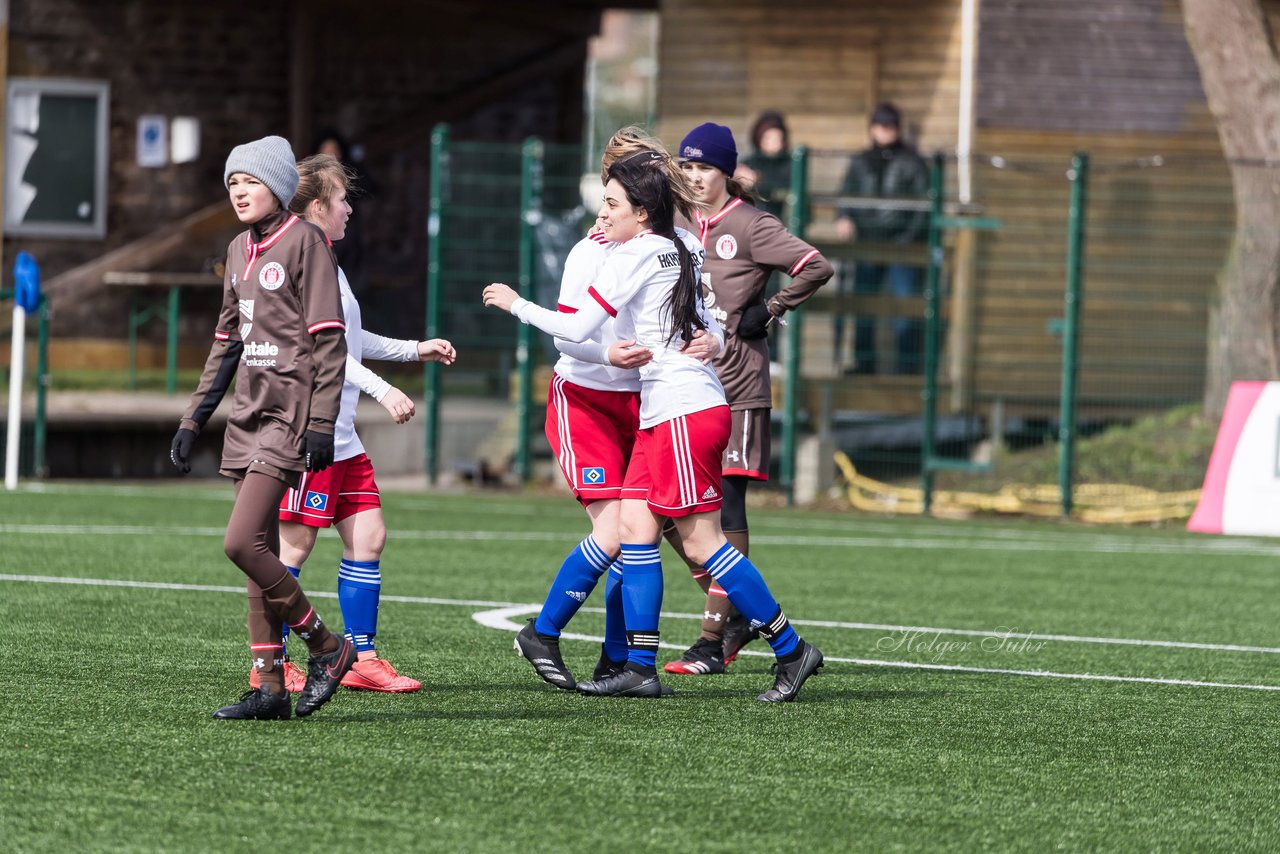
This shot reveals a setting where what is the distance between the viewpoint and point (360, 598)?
22.0ft

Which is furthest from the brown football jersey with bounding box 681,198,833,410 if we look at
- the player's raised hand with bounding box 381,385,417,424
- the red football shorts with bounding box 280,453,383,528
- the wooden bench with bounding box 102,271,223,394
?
the wooden bench with bounding box 102,271,223,394

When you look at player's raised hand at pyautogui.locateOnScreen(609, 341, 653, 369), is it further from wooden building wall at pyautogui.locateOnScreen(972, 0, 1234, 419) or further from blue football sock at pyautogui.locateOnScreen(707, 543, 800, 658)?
wooden building wall at pyautogui.locateOnScreen(972, 0, 1234, 419)

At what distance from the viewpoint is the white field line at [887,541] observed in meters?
12.1

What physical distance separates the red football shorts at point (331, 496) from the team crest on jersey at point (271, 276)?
96 centimetres

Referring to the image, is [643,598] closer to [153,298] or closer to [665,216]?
[665,216]

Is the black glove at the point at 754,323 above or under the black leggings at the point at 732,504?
above

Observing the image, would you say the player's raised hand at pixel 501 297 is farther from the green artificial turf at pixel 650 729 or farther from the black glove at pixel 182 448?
the green artificial turf at pixel 650 729

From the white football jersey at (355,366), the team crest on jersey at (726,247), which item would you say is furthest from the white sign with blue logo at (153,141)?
the white football jersey at (355,366)

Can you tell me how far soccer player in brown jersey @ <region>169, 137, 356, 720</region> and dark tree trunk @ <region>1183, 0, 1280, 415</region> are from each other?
441 inches

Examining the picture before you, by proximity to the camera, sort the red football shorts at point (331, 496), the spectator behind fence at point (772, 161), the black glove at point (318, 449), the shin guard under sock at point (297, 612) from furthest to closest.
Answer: the spectator behind fence at point (772, 161) < the red football shorts at point (331, 496) < the shin guard under sock at point (297, 612) < the black glove at point (318, 449)

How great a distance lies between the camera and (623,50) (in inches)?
4390

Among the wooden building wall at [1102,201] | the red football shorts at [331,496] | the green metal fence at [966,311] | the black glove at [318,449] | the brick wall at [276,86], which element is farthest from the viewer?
the brick wall at [276,86]

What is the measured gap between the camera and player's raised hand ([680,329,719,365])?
655 centimetres

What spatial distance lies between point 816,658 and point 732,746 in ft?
3.11
